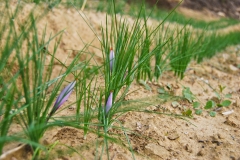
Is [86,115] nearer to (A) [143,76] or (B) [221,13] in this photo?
(A) [143,76]

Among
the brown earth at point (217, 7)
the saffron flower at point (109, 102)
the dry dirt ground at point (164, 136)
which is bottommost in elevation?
the brown earth at point (217, 7)

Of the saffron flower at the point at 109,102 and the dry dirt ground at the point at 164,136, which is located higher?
the saffron flower at the point at 109,102

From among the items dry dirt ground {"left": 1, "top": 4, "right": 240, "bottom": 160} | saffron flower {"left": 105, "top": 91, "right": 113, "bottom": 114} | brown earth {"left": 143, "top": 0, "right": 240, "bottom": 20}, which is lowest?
brown earth {"left": 143, "top": 0, "right": 240, "bottom": 20}

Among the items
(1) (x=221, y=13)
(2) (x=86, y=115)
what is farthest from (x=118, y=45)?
(1) (x=221, y=13)

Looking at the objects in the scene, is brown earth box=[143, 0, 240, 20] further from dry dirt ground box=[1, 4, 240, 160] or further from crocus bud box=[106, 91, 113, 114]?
crocus bud box=[106, 91, 113, 114]

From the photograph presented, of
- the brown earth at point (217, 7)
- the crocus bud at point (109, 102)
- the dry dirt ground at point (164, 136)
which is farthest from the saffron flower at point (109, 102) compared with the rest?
the brown earth at point (217, 7)

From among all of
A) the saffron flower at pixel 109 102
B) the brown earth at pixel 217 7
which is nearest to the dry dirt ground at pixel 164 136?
the saffron flower at pixel 109 102

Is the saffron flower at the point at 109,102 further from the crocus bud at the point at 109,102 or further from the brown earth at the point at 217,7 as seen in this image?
the brown earth at the point at 217,7

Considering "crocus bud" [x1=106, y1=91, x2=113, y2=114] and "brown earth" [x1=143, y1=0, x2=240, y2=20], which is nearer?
Result: "crocus bud" [x1=106, y1=91, x2=113, y2=114]

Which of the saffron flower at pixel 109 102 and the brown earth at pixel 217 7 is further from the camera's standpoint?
the brown earth at pixel 217 7

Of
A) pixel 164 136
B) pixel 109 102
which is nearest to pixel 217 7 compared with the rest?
pixel 164 136

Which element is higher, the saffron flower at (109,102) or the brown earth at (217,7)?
the saffron flower at (109,102)

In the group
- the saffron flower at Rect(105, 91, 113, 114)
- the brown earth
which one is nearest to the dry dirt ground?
the saffron flower at Rect(105, 91, 113, 114)
